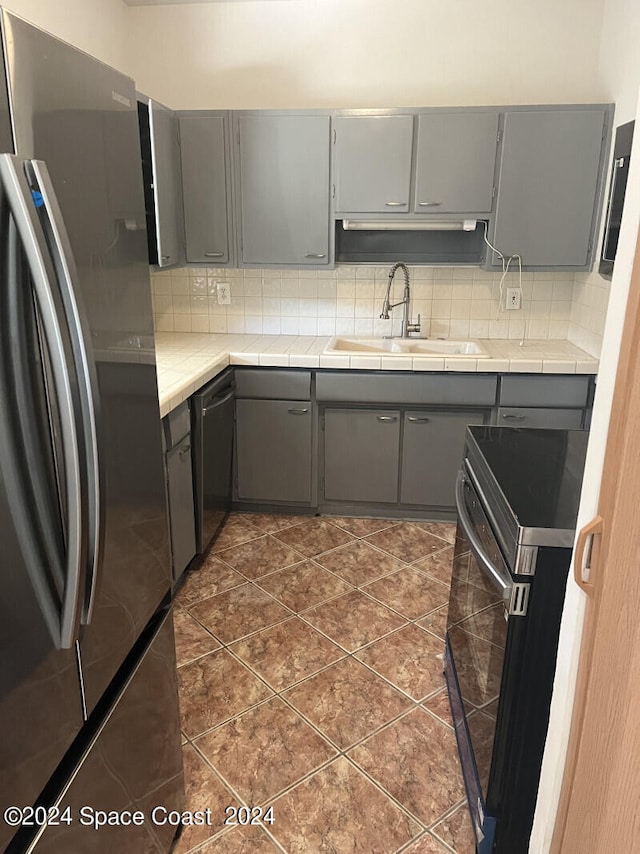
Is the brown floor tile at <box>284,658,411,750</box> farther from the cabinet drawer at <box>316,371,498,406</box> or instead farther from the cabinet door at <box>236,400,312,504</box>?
the cabinet drawer at <box>316,371,498,406</box>

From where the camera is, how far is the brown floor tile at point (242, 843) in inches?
64.0

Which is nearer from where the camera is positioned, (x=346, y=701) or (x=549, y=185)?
(x=346, y=701)

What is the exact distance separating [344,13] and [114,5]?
1232 mm

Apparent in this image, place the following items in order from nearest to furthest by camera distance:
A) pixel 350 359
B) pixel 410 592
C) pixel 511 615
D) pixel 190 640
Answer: pixel 511 615 → pixel 190 640 → pixel 410 592 → pixel 350 359

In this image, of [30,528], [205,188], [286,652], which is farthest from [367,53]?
[30,528]

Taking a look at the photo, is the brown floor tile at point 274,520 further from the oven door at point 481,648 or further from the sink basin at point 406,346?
the oven door at point 481,648

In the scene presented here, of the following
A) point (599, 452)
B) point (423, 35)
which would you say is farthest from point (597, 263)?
point (599, 452)

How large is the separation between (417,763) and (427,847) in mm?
276

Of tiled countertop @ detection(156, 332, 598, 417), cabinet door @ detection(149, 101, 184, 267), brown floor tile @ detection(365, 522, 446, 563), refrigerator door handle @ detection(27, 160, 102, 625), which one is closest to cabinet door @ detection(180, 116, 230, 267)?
cabinet door @ detection(149, 101, 184, 267)

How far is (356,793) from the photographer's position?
70.6 inches

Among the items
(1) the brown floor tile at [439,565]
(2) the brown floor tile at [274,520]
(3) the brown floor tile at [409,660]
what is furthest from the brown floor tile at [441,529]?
(3) the brown floor tile at [409,660]

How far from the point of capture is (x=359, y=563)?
3057 millimetres

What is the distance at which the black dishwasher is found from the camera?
2.83 metres

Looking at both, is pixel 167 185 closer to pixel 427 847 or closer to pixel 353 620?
pixel 353 620
